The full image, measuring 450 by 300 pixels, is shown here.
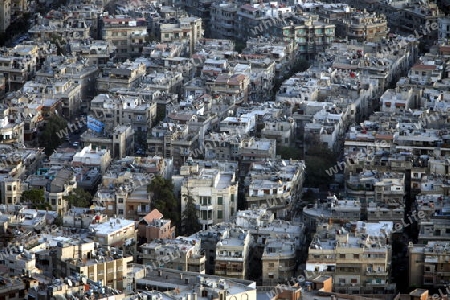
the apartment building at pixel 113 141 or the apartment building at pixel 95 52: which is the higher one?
the apartment building at pixel 95 52

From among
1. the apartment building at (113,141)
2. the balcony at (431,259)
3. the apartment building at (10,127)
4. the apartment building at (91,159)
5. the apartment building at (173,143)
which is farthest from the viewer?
the apartment building at (10,127)

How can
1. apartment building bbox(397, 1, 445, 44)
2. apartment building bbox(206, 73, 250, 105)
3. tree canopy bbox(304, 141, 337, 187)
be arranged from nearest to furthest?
tree canopy bbox(304, 141, 337, 187) < apartment building bbox(206, 73, 250, 105) < apartment building bbox(397, 1, 445, 44)

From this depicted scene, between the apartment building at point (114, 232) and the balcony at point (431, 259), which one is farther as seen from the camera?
the apartment building at point (114, 232)

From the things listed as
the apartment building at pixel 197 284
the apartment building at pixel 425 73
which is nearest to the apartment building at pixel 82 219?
the apartment building at pixel 197 284

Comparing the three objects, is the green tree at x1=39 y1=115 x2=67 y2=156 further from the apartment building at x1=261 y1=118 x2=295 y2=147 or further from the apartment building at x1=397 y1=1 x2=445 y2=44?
the apartment building at x1=397 y1=1 x2=445 y2=44

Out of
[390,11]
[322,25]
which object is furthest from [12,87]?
[390,11]

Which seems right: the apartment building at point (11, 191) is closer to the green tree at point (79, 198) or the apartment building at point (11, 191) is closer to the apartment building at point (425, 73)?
the green tree at point (79, 198)

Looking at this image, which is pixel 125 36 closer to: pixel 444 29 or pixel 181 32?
pixel 181 32

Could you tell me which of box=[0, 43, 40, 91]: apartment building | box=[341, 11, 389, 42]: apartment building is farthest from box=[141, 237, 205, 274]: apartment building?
box=[341, 11, 389, 42]: apartment building
